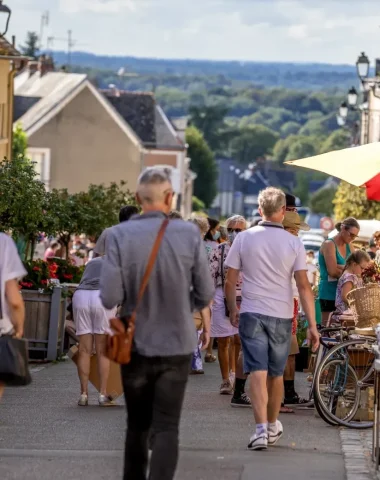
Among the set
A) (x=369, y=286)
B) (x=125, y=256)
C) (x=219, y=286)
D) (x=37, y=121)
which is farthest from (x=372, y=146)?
(x=37, y=121)

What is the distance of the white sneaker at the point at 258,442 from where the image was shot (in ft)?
31.9

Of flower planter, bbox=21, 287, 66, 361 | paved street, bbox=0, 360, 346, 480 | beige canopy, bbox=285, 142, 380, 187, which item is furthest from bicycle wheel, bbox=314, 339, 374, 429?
flower planter, bbox=21, 287, 66, 361

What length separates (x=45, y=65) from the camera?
7531 centimetres

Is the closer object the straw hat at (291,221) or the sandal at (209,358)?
the straw hat at (291,221)

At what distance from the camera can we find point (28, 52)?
149 metres

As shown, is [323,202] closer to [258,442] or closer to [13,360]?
[258,442]

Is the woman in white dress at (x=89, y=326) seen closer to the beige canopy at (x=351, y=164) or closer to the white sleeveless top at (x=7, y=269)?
the beige canopy at (x=351, y=164)

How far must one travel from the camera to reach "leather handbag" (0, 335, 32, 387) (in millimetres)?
8188

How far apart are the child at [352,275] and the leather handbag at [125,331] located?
5.73 metres

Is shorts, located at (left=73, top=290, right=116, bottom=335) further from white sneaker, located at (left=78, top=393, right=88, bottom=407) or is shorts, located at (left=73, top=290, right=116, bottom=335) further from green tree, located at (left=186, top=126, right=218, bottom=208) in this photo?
green tree, located at (left=186, top=126, right=218, bottom=208)

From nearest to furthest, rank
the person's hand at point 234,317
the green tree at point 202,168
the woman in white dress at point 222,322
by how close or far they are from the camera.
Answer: the person's hand at point 234,317 → the woman in white dress at point 222,322 → the green tree at point 202,168

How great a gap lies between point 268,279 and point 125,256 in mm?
2582

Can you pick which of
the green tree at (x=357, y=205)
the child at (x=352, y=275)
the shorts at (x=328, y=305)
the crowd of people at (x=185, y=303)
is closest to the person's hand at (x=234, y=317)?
the crowd of people at (x=185, y=303)

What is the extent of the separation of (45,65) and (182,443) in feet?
218
